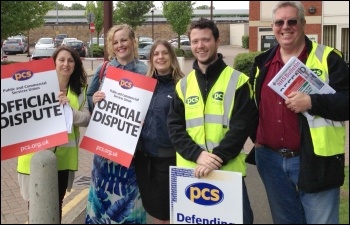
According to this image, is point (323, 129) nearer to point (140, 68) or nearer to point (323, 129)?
point (323, 129)

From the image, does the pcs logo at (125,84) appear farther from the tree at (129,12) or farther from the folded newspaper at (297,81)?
the tree at (129,12)

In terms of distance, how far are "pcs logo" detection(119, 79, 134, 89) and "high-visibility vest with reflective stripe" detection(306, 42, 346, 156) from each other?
1535 millimetres

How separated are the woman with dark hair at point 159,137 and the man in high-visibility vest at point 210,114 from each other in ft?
1.40

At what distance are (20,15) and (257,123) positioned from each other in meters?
26.5

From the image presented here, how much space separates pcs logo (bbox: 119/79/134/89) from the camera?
4.16 metres

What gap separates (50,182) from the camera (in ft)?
11.5

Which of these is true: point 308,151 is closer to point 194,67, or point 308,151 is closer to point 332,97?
point 332,97

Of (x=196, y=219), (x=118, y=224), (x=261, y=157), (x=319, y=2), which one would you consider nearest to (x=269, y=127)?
(x=261, y=157)

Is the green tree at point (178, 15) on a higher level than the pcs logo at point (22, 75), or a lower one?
higher

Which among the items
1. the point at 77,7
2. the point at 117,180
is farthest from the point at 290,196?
the point at 77,7

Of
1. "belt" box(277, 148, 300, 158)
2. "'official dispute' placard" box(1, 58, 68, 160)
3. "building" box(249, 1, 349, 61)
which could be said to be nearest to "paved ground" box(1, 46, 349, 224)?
"'official dispute' placard" box(1, 58, 68, 160)

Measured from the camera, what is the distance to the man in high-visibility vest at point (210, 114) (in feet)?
11.3

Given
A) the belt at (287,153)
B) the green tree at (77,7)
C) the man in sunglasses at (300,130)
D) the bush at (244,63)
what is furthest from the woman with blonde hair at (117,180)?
the green tree at (77,7)

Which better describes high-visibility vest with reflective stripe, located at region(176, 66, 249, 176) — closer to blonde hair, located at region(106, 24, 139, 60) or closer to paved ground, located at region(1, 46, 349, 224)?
blonde hair, located at region(106, 24, 139, 60)
